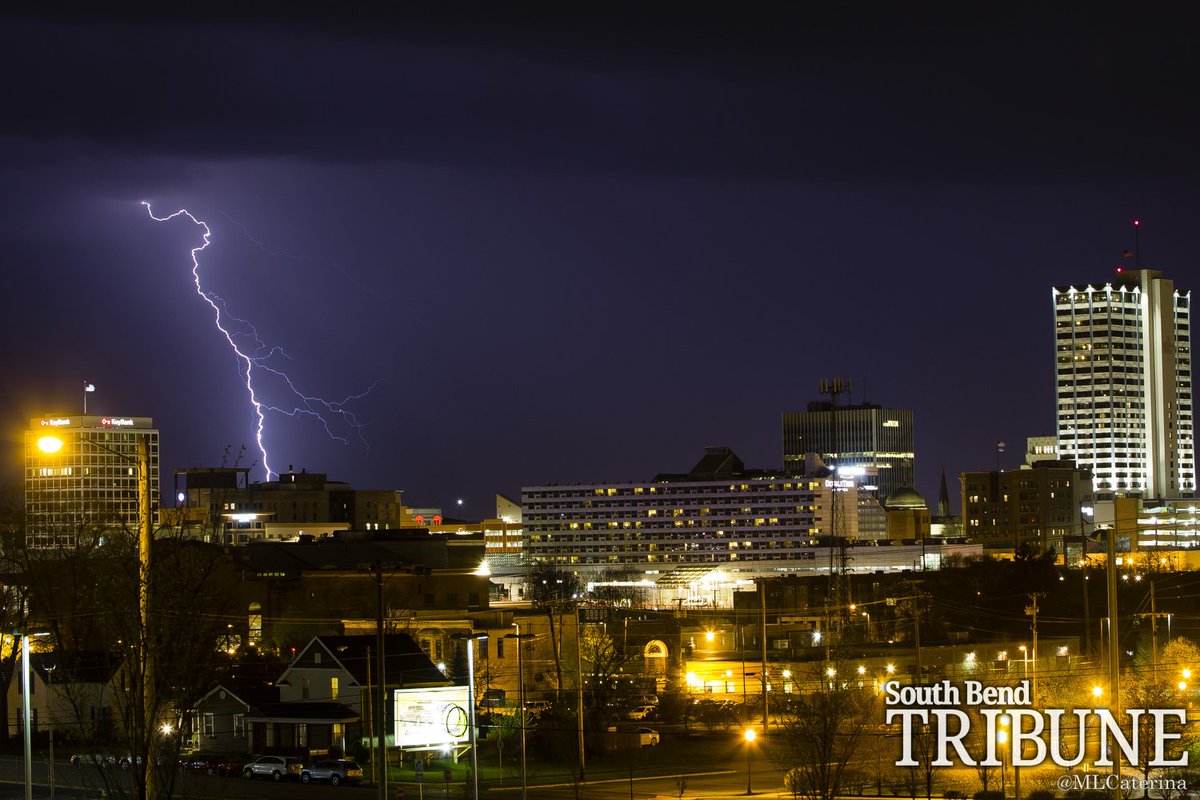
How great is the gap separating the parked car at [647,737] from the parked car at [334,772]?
38.0ft

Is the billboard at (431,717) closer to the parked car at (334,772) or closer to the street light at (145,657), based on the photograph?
the parked car at (334,772)

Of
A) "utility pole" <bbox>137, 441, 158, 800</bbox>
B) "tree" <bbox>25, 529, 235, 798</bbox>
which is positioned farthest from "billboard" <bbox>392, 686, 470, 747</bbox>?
"utility pole" <bbox>137, 441, 158, 800</bbox>

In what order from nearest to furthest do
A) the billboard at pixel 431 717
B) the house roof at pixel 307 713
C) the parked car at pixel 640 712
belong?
the billboard at pixel 431 717 < the house roof at pixel 307 713 < the parked car at pixel 640 712

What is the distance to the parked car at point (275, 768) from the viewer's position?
4928 centimetres

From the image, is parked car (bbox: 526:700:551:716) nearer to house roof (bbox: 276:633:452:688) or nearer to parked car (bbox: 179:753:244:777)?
house roof (bbox: 276:633:452:688)

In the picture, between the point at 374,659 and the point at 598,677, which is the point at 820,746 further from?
the point at 598,677

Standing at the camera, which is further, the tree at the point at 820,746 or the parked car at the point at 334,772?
the parked car at the point at 334,772

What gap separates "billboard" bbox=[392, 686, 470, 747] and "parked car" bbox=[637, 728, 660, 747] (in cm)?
774

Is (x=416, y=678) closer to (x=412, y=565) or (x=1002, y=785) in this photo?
(x=1002, y=785)

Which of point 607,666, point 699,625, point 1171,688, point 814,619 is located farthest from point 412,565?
point 1171,688

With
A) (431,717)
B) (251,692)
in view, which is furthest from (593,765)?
(251,692)

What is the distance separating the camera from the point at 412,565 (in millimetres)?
100938

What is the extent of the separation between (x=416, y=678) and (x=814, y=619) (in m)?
42.2

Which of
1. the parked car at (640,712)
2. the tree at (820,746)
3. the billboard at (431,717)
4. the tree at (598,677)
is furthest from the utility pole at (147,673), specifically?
the parked car at (640,712)
